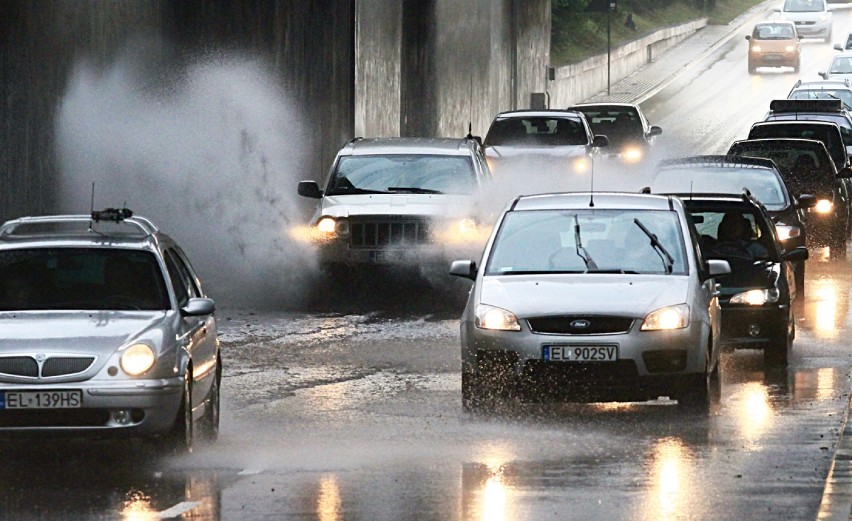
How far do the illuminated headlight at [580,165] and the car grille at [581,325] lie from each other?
20593 mm

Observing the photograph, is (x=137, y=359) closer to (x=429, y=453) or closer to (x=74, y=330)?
(x=74, y=330)

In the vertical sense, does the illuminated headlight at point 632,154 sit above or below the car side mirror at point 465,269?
below

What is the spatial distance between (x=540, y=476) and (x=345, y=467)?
1.04 metres

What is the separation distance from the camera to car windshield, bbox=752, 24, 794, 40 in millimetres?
73062

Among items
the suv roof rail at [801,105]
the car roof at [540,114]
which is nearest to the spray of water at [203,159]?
the car roof at [540,114]

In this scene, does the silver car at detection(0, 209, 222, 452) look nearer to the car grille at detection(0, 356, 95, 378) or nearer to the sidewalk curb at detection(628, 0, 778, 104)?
the car grille at detection(0, 356, 95, 378)

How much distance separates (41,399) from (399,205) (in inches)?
429

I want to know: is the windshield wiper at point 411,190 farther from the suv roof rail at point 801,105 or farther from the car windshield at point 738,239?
the suv roof rail at point 801,105

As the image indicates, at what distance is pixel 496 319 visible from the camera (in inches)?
527

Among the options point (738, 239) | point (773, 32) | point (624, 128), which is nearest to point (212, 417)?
point (738, 239)

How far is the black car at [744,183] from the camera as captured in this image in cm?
2192

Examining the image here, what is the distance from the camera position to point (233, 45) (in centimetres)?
2961

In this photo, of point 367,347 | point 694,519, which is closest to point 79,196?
point 367,347

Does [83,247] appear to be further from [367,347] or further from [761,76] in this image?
[761,76]
